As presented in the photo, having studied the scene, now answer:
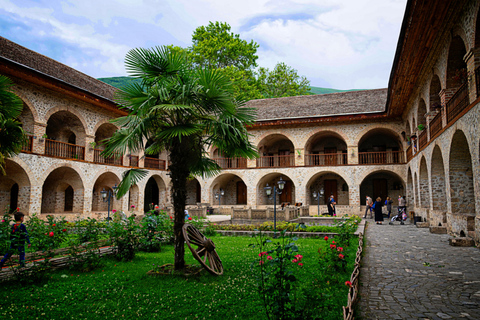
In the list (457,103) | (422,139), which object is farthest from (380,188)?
(457,103)

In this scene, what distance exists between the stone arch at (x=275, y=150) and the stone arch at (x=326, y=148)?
144 centimetres

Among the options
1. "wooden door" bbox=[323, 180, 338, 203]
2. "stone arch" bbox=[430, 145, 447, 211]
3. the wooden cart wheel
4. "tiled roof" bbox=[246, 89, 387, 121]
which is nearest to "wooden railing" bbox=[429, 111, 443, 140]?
"stone arch" bbox=[430, 145, 447, 211]

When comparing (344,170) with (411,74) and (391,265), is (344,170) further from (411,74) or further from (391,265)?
(391,265)

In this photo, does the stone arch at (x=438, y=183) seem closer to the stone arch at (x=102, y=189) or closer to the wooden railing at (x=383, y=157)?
the wooden railing at (x=383, y=157)

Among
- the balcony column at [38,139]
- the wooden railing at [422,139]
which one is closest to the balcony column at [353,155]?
the wooden railing at [422,139]

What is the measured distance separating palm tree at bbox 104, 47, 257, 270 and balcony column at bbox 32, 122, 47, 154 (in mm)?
10556

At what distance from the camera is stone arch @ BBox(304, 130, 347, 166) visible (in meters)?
22.7

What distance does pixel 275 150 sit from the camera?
25203 millimetres

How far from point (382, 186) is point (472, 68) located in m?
16.0

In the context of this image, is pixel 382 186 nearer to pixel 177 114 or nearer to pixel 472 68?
pixel 472 68

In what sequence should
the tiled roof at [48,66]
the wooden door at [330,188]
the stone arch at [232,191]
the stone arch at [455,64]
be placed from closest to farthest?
the stone arch at [455,64]
the tiled roof at [48,66]
the wooden door at [330,188]
the stone arch at [232,191]

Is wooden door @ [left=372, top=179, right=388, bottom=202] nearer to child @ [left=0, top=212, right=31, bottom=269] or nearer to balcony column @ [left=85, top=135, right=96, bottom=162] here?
balcony column @ [left=85, top=135, right=96, bottom=162]

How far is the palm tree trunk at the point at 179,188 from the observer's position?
5.66 meters

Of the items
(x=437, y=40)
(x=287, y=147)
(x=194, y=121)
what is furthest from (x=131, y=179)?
(x=287, y=147)
